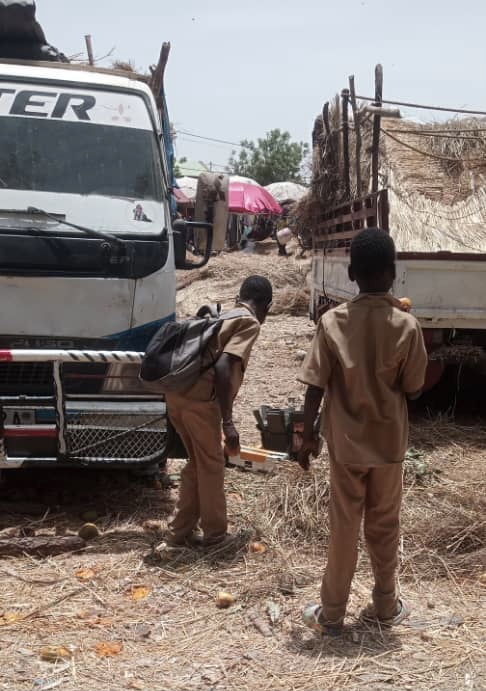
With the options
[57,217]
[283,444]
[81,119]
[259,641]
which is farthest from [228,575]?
[81,119]

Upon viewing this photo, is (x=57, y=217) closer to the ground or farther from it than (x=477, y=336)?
farther from it

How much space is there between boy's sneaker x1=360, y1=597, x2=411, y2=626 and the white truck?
1650 millimetres

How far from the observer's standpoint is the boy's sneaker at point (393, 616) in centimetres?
332

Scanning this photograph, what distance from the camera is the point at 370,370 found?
10.00 ft

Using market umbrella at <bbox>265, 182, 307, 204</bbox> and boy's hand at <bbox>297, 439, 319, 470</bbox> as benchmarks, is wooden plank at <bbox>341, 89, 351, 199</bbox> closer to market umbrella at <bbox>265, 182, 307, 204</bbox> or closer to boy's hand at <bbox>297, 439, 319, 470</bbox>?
boy's hand at <bbox>297, 439, 319, 470</bbox>

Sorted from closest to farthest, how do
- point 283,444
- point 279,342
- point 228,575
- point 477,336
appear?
point 228,575 < point 283,444 < point 477,336 < point 279,342

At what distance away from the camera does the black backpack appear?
3.89m

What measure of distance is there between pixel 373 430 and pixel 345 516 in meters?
0.39

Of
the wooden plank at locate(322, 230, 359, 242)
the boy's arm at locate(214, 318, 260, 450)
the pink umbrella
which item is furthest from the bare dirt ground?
the pink umbrella

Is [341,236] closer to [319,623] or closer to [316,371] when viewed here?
[316,371]

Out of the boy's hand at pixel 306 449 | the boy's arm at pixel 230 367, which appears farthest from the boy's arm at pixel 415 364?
the boy's arm at pixel 230 367

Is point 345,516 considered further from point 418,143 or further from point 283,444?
point 418,143

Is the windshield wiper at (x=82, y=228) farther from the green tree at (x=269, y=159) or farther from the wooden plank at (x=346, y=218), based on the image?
the green tree at (x=269, y=159)

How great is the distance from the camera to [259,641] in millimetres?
3264
